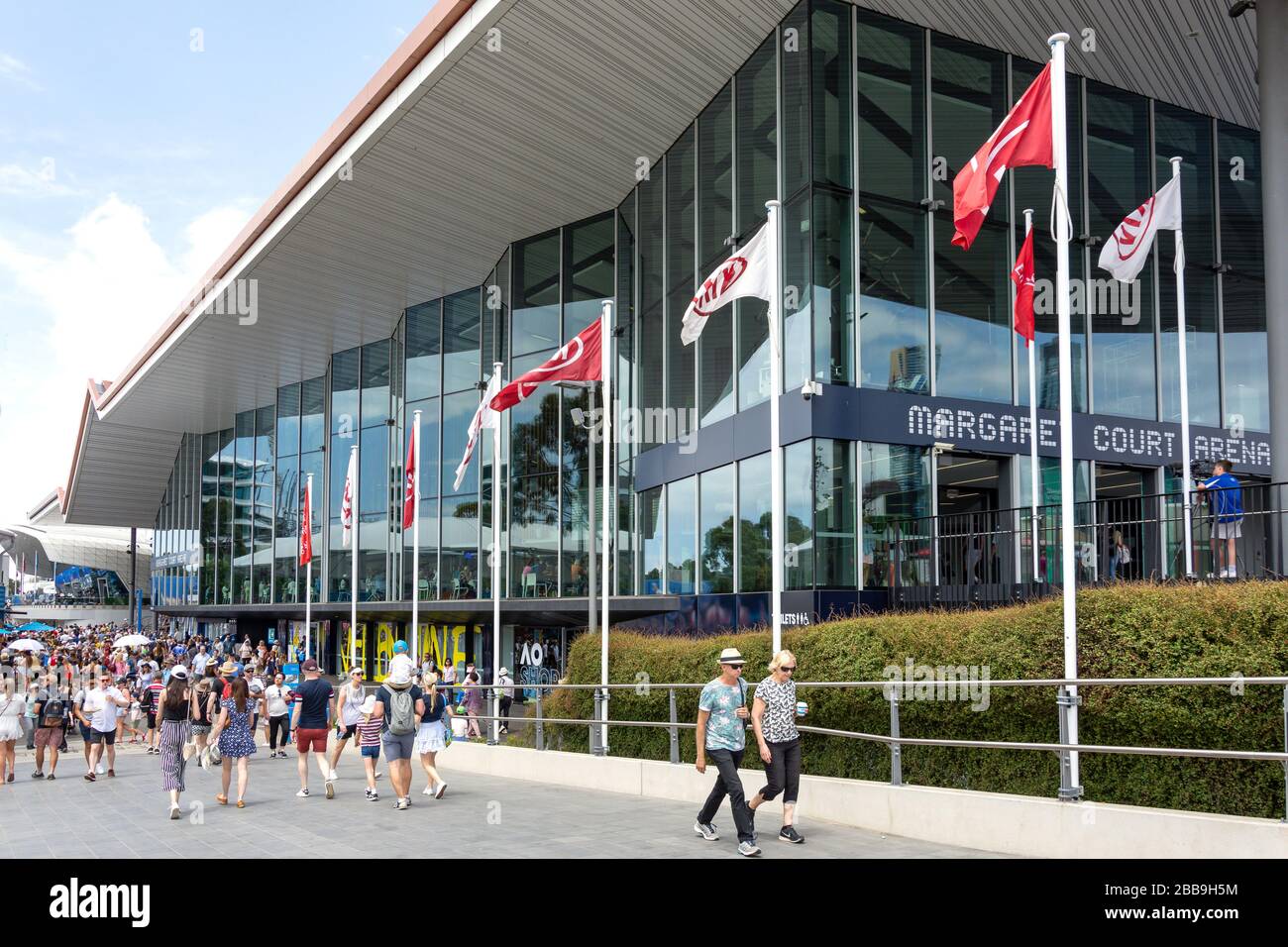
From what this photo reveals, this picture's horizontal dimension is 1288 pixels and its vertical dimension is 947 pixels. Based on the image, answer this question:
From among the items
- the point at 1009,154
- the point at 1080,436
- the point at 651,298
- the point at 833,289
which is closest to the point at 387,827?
the point at 1009,154

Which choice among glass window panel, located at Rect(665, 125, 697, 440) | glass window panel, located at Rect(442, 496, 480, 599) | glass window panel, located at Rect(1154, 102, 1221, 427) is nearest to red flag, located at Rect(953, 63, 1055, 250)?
glass window panel, located at Rect(665, 125, 697, 440)

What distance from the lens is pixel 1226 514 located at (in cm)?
1271

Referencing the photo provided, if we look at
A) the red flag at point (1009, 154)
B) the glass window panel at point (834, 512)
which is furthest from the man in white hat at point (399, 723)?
the red flag at point (1009, 154)

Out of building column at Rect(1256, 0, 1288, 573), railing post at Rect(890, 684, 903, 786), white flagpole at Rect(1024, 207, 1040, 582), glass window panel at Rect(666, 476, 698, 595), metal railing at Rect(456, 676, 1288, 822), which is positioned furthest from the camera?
glass window panel at Rect(666, 476, 698, 595)

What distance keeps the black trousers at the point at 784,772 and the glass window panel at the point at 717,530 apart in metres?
11.1

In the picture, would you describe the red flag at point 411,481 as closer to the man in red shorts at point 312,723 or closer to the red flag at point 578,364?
the red flag at point 578,364

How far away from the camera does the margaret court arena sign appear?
1892 centimetres

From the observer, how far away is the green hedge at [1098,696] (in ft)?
26.3

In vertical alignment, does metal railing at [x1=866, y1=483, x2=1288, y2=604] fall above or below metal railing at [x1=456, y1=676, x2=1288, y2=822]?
above

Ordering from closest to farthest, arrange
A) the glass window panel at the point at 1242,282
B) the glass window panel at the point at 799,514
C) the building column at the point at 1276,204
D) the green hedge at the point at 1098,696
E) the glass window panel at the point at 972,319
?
the green hedge at the point at 1098,696 < the building column at the point at 1276,204 < the glass window panel at the point at 799,514 < the glass window panel at the point at 972,319 < the glass window panel at the point at 1242,282

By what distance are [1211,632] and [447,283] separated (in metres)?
28.3

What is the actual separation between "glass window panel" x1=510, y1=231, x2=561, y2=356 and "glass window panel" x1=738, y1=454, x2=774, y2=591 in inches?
439

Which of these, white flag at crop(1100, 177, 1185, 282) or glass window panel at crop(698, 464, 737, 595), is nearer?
white flag at crop(1100, 177, 1185, 282)
